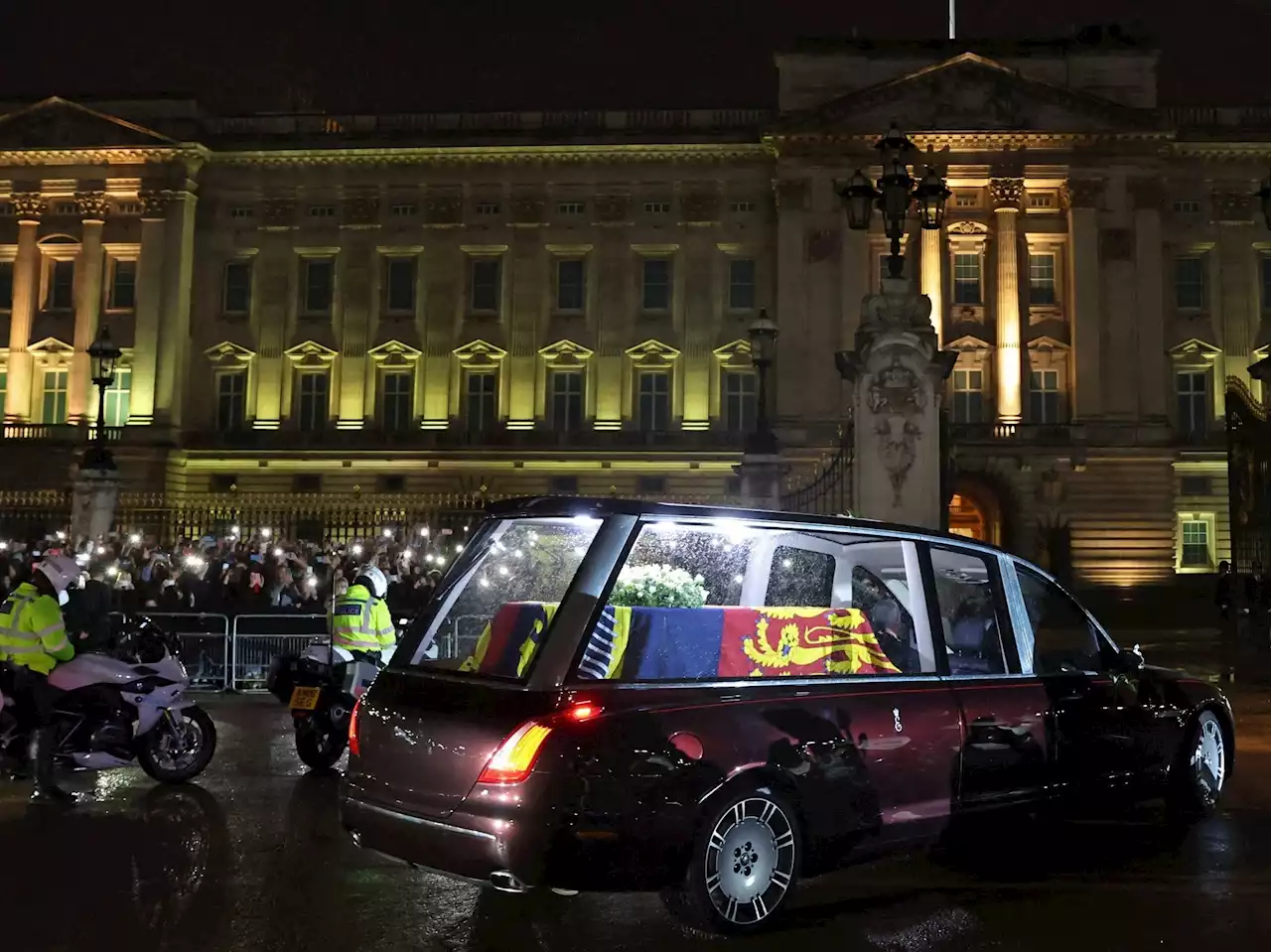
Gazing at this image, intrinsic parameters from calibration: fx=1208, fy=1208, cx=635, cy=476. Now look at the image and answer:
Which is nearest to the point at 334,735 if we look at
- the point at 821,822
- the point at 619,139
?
the point at 821,822

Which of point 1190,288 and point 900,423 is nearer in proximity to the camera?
point 900,423

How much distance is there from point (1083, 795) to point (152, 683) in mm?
6716

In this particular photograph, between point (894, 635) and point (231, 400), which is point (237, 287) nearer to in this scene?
point (231, 400)

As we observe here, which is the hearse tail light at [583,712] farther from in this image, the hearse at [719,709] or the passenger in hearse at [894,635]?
the passenger in hearse at [894,635]

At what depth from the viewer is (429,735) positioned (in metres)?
5.10

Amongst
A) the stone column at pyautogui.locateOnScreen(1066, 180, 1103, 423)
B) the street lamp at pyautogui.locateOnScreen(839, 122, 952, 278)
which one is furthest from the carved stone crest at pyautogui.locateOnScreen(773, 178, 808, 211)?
the street lamp at pyautogui.locateOnScreen(839, 122, 952, 278)

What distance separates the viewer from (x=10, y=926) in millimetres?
5410

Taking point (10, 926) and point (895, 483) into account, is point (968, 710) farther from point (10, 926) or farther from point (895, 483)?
point (895, 483)

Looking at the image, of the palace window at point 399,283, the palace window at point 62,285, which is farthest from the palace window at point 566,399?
the palace window at point 62,285

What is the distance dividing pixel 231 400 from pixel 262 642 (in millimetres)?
32956

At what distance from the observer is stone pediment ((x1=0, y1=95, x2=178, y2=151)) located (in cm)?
4462

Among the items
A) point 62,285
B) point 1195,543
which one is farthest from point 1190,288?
point 62,285

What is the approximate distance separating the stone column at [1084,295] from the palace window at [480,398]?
813 inches

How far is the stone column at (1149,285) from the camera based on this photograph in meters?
41.6
